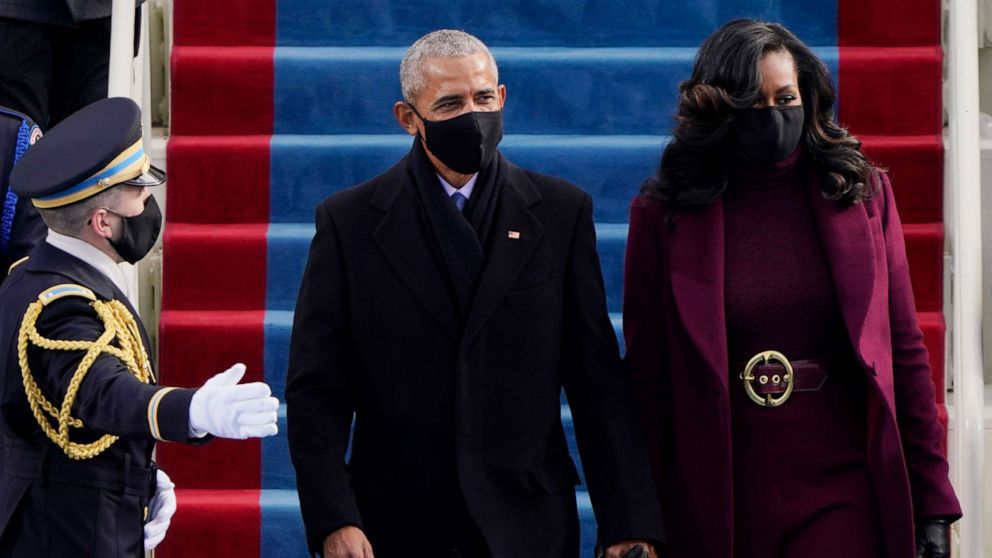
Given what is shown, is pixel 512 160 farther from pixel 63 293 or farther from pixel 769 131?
pixel 63 293

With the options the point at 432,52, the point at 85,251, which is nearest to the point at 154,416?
the point at 85,251

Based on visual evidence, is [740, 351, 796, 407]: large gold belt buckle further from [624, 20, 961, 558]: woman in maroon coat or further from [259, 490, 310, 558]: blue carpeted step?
[259, 490, 310, 558]: blue carpeted step

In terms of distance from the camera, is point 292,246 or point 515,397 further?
point 292,246

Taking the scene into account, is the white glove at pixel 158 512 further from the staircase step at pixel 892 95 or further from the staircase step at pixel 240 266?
the staircase step at pixel 892 95

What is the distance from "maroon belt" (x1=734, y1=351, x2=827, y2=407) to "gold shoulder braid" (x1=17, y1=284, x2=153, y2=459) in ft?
4.10

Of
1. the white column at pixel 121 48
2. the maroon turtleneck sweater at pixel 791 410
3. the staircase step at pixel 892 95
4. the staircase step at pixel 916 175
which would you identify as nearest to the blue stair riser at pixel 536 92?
the staircase step at pixel 892 95

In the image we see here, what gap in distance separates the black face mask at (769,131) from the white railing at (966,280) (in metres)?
1.29

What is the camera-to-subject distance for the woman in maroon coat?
143 inches

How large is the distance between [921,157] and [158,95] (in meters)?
2.43

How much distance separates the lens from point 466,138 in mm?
3641

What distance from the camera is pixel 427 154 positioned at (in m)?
3.76

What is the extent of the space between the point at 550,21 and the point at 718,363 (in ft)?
8.26

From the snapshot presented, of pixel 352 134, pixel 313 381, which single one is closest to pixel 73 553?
pixel 313 381

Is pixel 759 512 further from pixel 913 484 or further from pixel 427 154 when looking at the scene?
pixel 427 154
